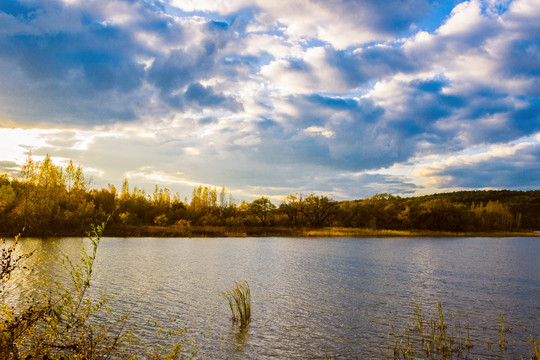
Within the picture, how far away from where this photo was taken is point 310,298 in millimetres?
24750

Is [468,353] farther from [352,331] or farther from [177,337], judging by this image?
[177,337]

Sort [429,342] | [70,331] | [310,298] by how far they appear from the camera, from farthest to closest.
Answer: [310,298], [70,331], [429,342]

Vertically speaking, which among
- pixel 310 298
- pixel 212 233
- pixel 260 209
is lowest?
pixel 212 233

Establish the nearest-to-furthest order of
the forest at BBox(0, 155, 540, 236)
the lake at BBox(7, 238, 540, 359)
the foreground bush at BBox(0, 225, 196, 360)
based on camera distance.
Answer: the foreground bush at BBox(0, 225, 196, 360) → the lake at BBox(7, 238, 540, 359) → the forest at BBox(0, 155, 540, 236)

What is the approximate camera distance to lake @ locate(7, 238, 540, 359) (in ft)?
52.4

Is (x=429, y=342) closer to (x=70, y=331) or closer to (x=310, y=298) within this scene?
(x=310, y=298)

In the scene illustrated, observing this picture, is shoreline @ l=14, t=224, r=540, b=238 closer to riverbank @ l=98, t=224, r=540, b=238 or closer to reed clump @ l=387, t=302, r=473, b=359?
riverbank @ l=98, t=224, r=540, b=238

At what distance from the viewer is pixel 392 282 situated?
3131cm

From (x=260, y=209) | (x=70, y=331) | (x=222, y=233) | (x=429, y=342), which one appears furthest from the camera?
(x=260, y=209)

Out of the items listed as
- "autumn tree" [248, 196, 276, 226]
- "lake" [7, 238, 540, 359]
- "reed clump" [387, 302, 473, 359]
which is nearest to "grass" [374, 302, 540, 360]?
"reed clump" [387, 302, 473, 359]

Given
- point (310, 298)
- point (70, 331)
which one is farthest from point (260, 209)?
point (70, 331)

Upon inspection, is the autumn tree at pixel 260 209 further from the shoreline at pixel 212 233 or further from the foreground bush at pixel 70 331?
the foreground bush at pixel 70 331

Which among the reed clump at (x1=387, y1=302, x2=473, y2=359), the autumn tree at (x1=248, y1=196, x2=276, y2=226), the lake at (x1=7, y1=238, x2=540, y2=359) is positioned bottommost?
the lake at (x1=7, y1=238, x2=540, y2=359)

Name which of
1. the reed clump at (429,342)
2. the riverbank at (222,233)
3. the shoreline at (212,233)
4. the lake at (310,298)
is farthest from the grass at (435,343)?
the riverbank at (222,233)
